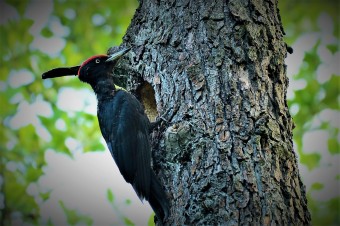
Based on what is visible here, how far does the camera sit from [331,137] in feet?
18.7

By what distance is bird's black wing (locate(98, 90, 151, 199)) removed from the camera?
3.25 m

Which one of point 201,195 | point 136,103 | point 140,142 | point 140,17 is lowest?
point 201,195

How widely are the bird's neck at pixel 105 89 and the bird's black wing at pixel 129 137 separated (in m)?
0.13

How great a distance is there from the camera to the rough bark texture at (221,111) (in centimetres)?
257

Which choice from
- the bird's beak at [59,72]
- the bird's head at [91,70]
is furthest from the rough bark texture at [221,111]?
the bird's beak at [59,72]

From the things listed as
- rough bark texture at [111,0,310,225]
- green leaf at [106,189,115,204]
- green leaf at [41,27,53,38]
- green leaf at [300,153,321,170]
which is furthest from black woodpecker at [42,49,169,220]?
green leaf at [300,153,321,170]

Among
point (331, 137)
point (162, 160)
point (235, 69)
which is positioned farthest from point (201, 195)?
point (331, 137)

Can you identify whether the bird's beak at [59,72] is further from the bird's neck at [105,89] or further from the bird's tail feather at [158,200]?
the bird's tail feather at [158,200]

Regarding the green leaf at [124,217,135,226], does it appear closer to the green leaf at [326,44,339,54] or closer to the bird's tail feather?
the bird's tail feather

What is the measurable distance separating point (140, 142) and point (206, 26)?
1062mm

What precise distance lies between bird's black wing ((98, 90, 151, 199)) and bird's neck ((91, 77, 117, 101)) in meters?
0.13

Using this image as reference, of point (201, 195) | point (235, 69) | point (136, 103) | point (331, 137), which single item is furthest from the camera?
point (331, 137)

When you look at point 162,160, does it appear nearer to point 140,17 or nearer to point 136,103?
point 136,103

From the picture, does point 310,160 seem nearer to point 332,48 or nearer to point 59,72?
point 332,48
